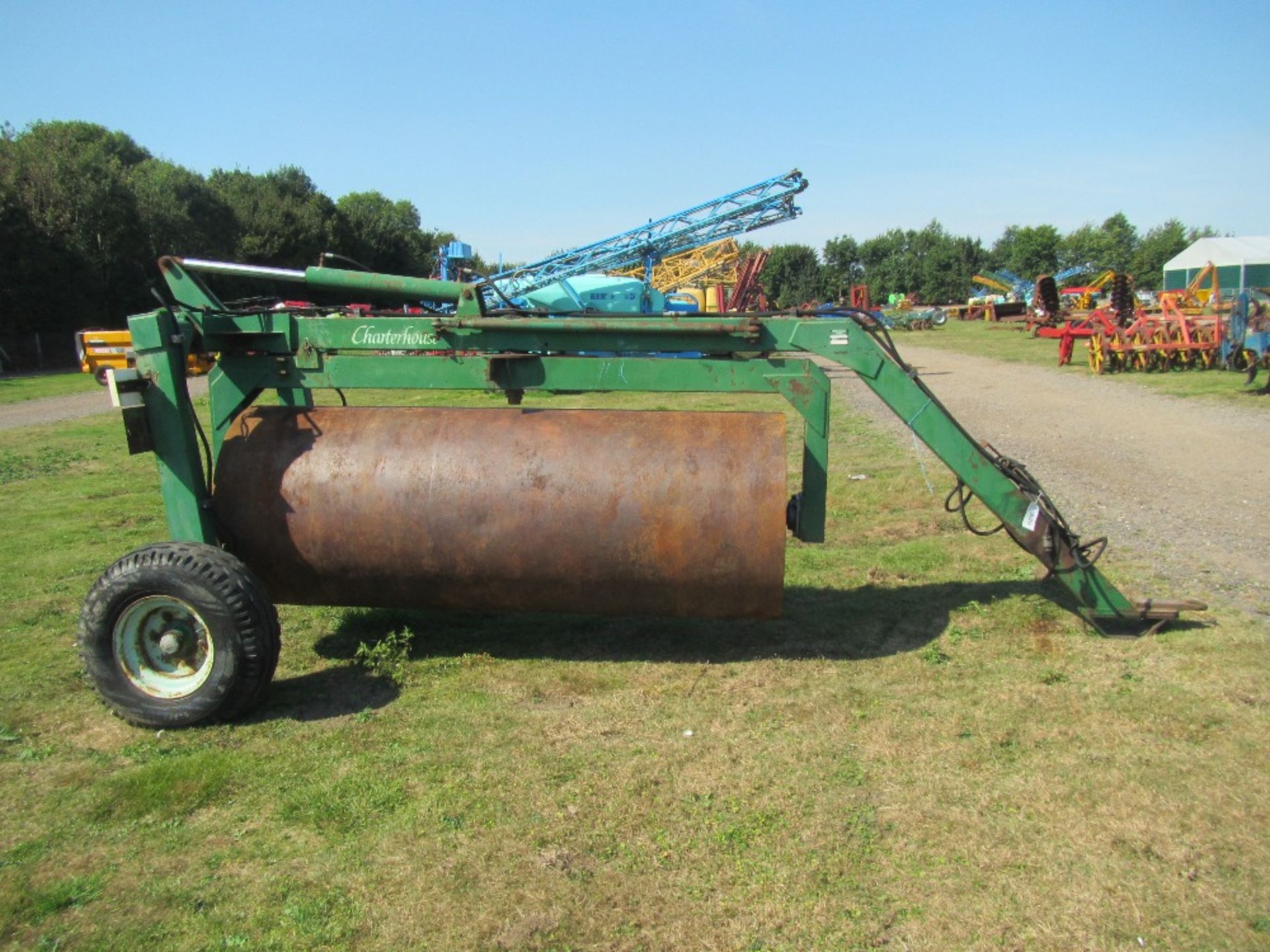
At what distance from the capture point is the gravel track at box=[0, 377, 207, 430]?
1877 cm

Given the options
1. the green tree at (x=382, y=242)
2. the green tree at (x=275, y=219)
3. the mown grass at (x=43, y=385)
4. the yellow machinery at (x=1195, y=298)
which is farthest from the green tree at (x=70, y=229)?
the yellow machinery at (x=1195, y=298)

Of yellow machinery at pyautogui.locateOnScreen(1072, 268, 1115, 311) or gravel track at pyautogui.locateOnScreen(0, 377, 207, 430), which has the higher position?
yellow machinery at pyautogui.locateOnScreen(1072, 268, 1115, 311)

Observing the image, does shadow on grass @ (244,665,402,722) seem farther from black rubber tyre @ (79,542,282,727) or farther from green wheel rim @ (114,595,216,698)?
green wheel rim @ (114,595,216,698)

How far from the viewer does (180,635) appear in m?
4.90

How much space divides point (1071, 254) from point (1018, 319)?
30532 mm

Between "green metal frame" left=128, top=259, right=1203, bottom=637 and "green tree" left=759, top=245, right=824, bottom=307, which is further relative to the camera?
"green tree" left=759, top=245, right=824, bottom=307

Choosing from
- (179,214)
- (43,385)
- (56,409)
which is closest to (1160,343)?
(56,409)

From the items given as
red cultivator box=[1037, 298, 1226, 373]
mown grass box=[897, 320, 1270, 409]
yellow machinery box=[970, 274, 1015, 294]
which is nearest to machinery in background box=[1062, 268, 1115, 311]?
mown grass box=[897, 320, 1270, 409]

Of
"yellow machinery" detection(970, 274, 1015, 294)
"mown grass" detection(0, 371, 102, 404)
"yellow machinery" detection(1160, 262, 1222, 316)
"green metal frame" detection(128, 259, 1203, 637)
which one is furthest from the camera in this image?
"yellow machinery" detection(970, 274, 1015, 294)

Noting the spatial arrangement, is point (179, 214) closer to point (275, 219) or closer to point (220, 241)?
point (220, 241)

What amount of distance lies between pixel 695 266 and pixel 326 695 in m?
32.5

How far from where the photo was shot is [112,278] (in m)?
38.4

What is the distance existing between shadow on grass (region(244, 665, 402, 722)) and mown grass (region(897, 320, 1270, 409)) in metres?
14.4

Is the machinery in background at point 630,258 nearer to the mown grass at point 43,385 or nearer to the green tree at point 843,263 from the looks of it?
the mown grass at point 43,385
